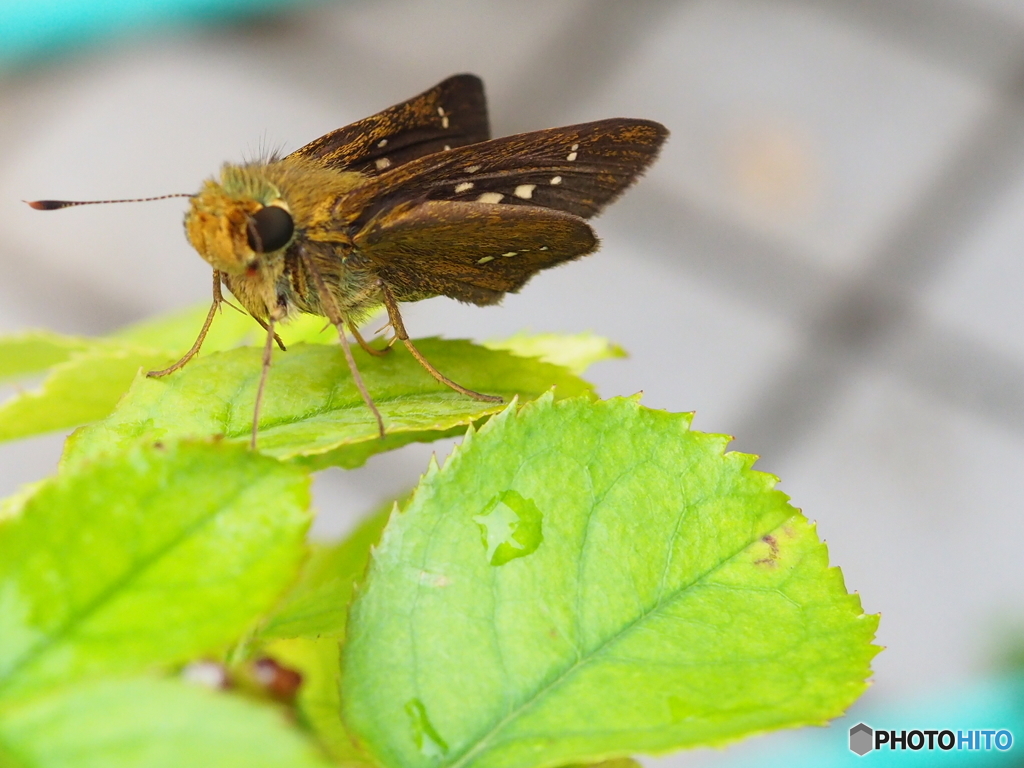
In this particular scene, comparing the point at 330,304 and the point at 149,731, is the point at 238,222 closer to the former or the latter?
the point at 330,304

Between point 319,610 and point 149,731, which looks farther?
point 319,610

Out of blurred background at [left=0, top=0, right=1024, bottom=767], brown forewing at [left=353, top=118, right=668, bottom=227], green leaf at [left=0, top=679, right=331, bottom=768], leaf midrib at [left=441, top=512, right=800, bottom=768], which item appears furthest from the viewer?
blurred background at [left=0, top=0, right=1024, bottom=767]

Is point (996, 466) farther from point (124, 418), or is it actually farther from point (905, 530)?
point (124, 418)

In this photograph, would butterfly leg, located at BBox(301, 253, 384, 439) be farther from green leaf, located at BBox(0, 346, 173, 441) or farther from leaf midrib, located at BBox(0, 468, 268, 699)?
A: leaf midrib, located at BBox(0, 468, 268, 699)

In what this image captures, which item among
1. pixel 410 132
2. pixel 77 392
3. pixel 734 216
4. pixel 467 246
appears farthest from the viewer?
pixel 734 216

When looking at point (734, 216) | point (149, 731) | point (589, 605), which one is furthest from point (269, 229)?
point (734, 216)

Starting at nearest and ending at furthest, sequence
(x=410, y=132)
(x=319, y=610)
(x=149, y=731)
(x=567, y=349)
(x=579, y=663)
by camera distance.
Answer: (x=149, y=731)
(x=579, y=663)
(x=319, y=610)
(x=567, y=349)
(x=410, y=132)

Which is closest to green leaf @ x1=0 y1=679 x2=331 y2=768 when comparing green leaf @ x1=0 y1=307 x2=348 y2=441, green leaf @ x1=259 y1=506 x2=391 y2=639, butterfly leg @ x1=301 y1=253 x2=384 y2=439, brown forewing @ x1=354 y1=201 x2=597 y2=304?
green leaf @ x1=259 y1=506 x2=391 y2=639

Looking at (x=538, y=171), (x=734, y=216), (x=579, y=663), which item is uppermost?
(x=734, y=216)
